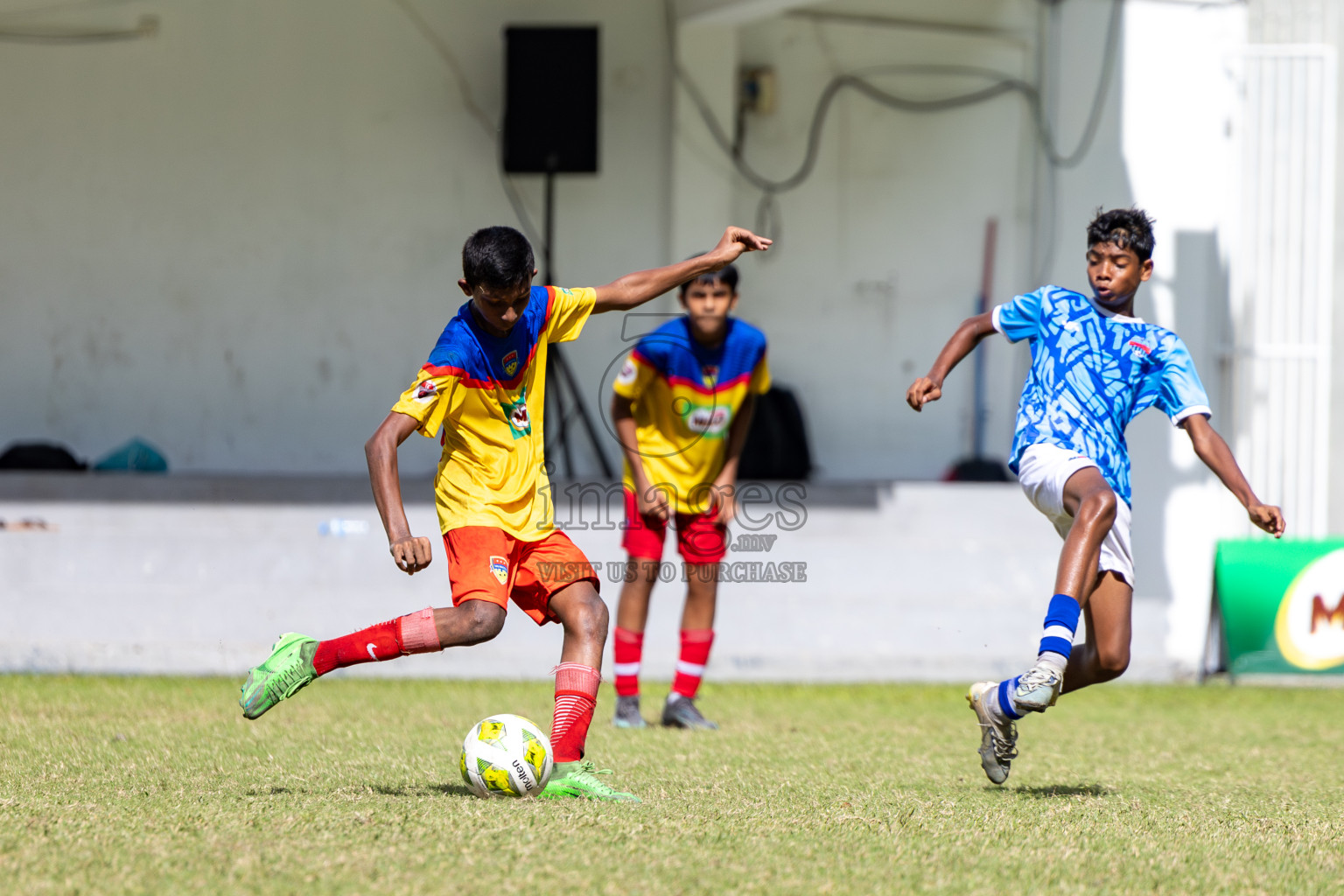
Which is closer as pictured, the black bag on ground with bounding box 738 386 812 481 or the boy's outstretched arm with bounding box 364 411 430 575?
the boy's outstretched arm with bounding box 364 411 430 575

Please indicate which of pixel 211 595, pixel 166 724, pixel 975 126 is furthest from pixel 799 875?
pixel 975 126

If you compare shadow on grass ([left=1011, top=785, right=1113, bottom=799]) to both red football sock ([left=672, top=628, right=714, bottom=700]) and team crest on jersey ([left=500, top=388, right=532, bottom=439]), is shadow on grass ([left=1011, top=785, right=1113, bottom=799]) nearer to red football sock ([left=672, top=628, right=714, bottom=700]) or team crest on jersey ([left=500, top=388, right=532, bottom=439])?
team crest on jersey ([left=500, top=388, right=532, bottom=439])

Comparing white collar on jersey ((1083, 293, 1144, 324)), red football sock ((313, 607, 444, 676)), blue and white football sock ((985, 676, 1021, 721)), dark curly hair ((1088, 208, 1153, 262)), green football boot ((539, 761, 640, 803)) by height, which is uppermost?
dark curly hair ((1088, 208, 1153, 262))

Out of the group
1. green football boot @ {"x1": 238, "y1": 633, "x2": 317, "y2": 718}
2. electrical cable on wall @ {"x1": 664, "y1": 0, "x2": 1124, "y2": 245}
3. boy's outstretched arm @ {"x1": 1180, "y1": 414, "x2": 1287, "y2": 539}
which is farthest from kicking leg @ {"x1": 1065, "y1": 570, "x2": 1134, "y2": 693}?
electrical cable on wall @ {"x1": 664, "y1": 0, "x2": 1124, "y2": 245}

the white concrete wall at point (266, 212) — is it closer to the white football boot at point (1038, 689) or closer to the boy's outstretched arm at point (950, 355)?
the boy's outstretched arm at point (950, 355)

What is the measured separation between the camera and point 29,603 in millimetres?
8141

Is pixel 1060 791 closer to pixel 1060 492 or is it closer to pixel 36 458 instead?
pixel 1060 492

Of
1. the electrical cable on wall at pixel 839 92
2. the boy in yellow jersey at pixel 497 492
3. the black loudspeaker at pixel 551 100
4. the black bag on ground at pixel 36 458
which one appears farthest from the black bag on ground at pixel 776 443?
the boy in yellow jersey at pixel 497 492

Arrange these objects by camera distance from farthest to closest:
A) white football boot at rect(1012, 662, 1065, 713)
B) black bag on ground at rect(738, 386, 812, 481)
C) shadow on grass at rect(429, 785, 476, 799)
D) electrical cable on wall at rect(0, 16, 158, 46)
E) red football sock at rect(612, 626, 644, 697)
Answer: electrical cable on wall at rect(0, 16, 158, 46)
black bag on ground at rect(738, 386, 812, 481)
red football sock at rect(612, 626, 644, 697)
shadow on grass at rect(429, 785, 476, 799)
white football boot at rect(1012, 662, 1065, 713)

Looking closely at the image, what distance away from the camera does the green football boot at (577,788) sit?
391 centimetres

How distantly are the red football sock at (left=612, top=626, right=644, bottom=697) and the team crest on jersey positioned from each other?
223cm

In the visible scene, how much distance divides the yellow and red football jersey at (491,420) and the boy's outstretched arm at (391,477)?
12 cm

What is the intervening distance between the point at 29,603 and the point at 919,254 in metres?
6.58

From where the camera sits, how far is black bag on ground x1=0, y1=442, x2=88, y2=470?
959 cm
